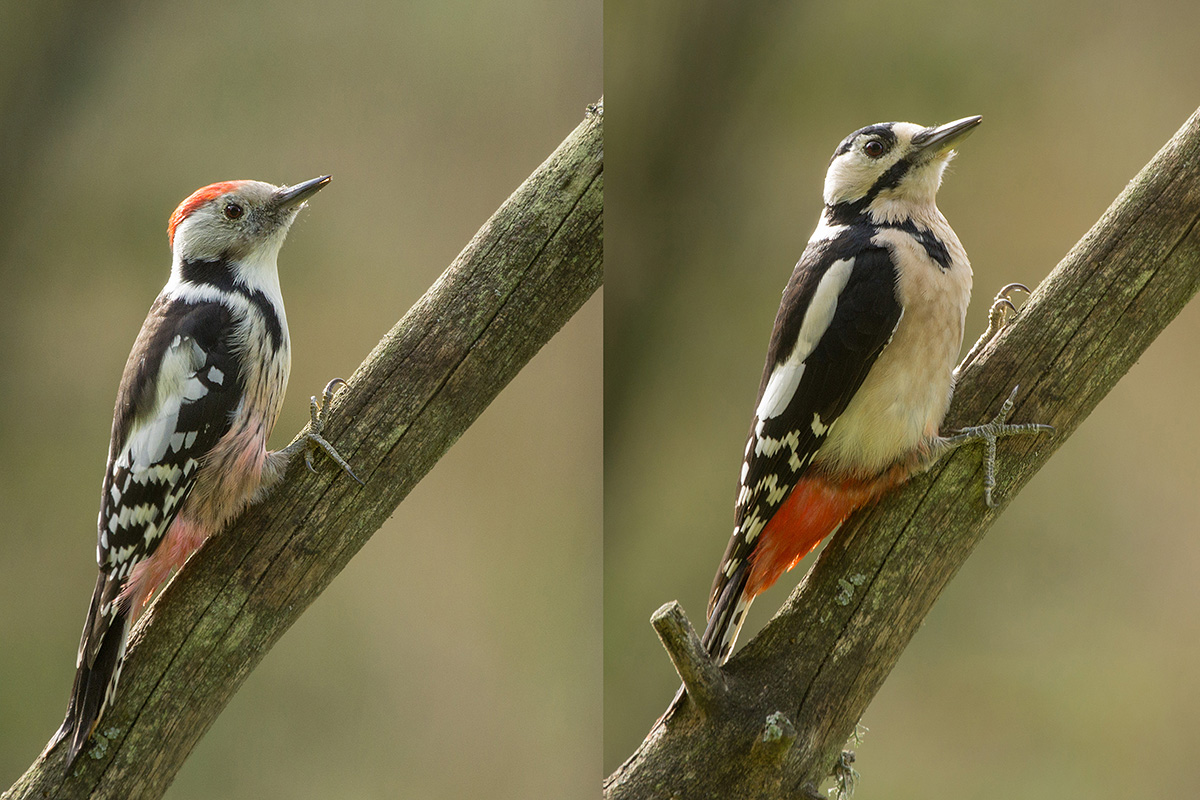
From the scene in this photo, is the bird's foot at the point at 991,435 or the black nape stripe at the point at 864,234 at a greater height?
the black nape stripe at the point at 864,234

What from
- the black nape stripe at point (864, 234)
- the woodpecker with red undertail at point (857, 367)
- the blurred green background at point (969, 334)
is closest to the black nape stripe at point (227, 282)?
the blurred green background at point (969, 334)

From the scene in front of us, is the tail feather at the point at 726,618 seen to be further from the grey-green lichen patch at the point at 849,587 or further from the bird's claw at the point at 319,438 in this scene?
the bird's claw at the point at 319,438

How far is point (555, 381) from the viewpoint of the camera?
2211mm

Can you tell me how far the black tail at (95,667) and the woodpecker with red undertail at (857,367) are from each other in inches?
41.7

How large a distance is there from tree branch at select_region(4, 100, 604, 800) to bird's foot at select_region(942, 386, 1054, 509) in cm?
79

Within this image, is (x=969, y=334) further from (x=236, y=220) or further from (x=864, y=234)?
(x=236, y=220)

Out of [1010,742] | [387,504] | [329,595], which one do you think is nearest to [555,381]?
[387,504]

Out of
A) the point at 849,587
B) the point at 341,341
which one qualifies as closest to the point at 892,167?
the point at 849,587

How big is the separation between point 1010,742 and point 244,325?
62.0 inches

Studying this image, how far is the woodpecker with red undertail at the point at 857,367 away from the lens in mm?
1727

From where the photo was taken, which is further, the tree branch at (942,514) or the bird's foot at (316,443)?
the bird's foot at (316,443)

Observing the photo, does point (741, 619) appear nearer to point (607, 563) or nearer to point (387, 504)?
point (607, 563)

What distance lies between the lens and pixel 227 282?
1.77m

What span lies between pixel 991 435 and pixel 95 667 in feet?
5.28
